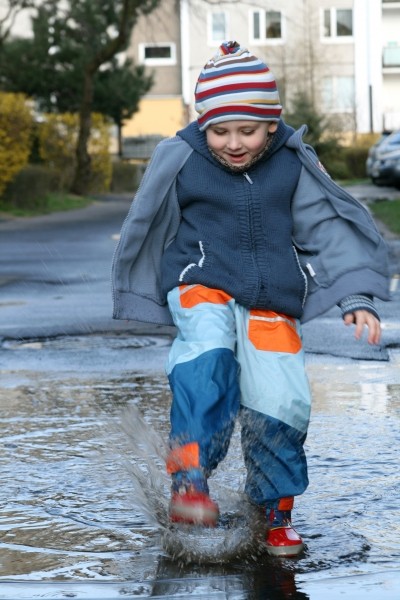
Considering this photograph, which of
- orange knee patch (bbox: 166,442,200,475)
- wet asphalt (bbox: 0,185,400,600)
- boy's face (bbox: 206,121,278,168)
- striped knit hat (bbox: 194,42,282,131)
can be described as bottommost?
wet asphalt (bbox: 0,185,400,600)

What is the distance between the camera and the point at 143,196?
13.3 feet

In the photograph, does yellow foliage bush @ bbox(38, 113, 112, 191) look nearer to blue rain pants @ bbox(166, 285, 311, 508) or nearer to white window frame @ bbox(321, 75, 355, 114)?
white window frame @ bbox(321, 75, 355, 114)

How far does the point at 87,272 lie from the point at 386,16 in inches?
2008

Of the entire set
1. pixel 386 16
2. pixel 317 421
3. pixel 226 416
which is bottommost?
pixel 317 421

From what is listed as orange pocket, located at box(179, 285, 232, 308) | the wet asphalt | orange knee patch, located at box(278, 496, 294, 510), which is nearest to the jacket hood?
orange pocket, located at box(179, 285, 232, 308)

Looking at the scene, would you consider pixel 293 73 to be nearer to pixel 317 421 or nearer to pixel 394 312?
pixel 394 312

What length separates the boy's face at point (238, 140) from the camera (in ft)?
13.0

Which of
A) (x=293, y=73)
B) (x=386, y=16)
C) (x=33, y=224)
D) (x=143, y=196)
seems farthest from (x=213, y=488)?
(x=386, y=16)

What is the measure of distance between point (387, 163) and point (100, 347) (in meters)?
24.1

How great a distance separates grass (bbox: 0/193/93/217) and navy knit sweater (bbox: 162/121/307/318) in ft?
64.8

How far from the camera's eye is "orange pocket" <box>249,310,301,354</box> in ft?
13.0

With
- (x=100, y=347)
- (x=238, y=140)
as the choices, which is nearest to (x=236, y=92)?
(x=238, y=140)

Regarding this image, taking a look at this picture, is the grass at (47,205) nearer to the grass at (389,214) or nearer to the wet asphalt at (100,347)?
the grass at (389,214)

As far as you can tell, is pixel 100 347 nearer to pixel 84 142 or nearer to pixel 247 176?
pixel 247 176
